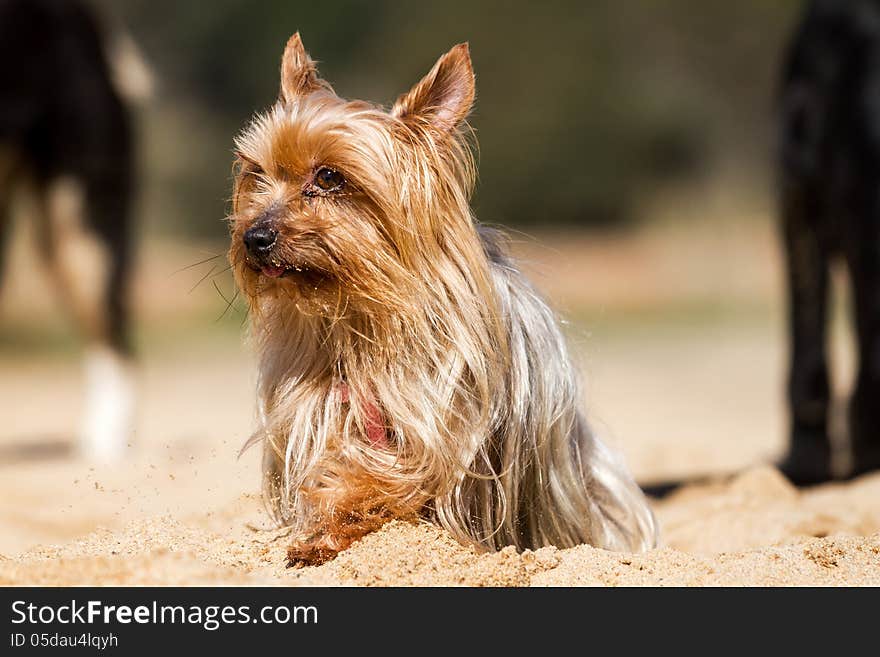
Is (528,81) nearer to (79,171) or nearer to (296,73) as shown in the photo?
(79,171)

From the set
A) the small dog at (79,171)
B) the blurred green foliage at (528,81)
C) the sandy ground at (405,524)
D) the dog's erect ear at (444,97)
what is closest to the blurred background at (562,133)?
the blurred green foliage at (528,81)

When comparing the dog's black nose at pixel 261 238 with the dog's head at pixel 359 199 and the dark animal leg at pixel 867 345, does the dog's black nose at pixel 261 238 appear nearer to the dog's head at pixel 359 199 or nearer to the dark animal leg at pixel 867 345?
the dog's head at pixel 359 199

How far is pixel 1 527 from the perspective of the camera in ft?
17.0

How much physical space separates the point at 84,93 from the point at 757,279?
18260mm

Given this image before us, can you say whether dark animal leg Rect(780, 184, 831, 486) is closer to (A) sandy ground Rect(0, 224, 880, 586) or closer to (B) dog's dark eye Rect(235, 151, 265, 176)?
(A) sandy ground Rect(0, 224, 880, 586)

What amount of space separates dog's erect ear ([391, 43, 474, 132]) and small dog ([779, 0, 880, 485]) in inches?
116


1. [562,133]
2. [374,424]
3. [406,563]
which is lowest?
[406,563]

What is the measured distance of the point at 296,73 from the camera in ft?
13.3

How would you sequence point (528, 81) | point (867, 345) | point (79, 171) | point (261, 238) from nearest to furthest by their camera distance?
point (261, 238) < point (867, 345) < point (79, 171) < point (528, 81)

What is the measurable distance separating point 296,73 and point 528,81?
876 inches

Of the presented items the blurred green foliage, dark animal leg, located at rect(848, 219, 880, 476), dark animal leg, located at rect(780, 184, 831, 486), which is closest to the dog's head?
dark animal leg, located at rect(848, 219, 880, 476)

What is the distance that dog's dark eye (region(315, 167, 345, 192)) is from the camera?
3.78 meters

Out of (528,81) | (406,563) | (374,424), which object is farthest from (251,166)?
(528,81)
